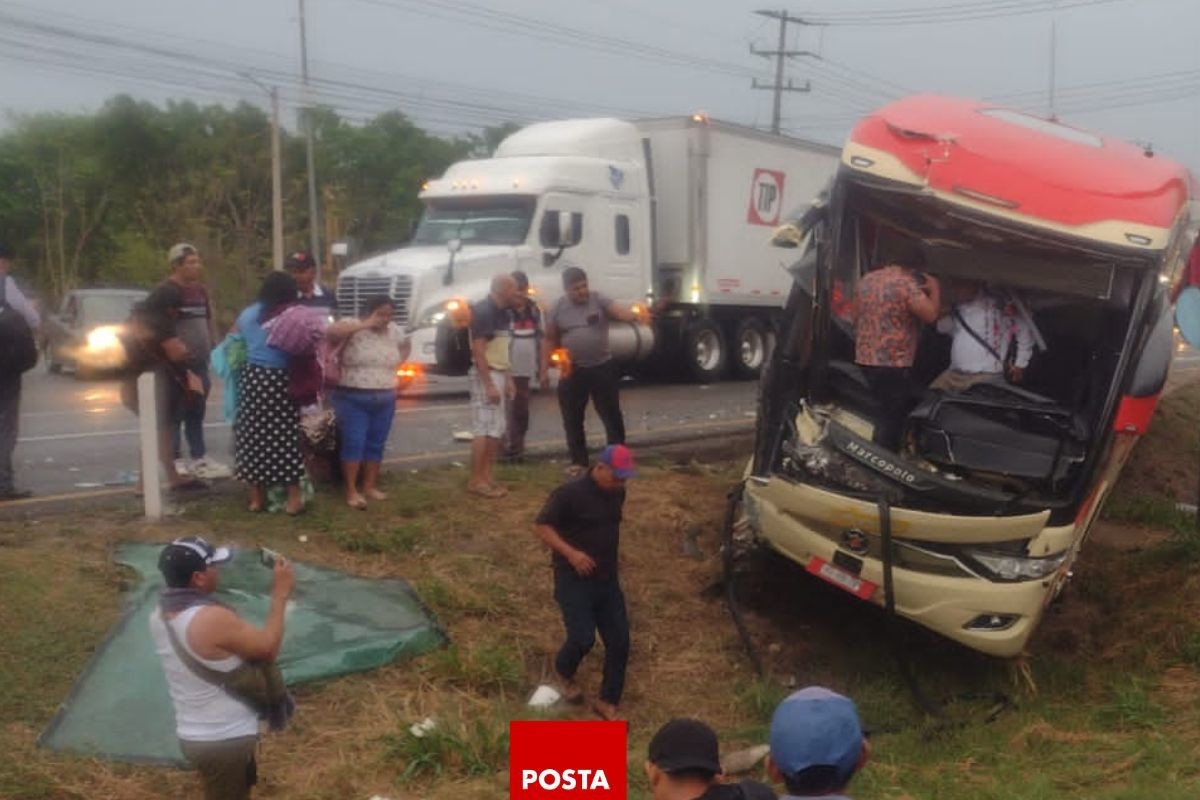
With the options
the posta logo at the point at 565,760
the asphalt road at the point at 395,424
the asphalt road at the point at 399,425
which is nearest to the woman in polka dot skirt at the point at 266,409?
the asphalt road at the point at 399,425

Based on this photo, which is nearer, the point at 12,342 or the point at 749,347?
the point at 12,342

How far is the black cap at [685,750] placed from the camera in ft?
11.4

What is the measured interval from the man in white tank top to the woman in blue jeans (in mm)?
4202

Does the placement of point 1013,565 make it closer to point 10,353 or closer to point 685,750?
point 685,750

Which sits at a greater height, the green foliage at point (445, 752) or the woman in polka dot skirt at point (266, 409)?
the woman in polka dot skirt at point (266, 409)

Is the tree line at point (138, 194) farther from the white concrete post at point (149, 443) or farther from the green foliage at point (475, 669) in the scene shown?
the green foliage at point (475, 669)

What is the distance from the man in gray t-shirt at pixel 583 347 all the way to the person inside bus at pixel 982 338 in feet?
8.32

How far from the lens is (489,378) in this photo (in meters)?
10.0

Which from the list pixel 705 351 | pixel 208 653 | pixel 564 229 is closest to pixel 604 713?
pixel 208 653

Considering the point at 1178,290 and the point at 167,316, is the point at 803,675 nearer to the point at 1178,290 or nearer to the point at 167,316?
the point at 1178,290

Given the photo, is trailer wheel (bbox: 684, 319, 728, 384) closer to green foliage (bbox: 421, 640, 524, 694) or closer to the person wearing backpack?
the person wearing backpack

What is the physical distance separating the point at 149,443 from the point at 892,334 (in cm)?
434

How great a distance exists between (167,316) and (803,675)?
4.51 m

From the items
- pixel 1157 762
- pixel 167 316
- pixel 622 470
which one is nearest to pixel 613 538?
pixel 622 470
